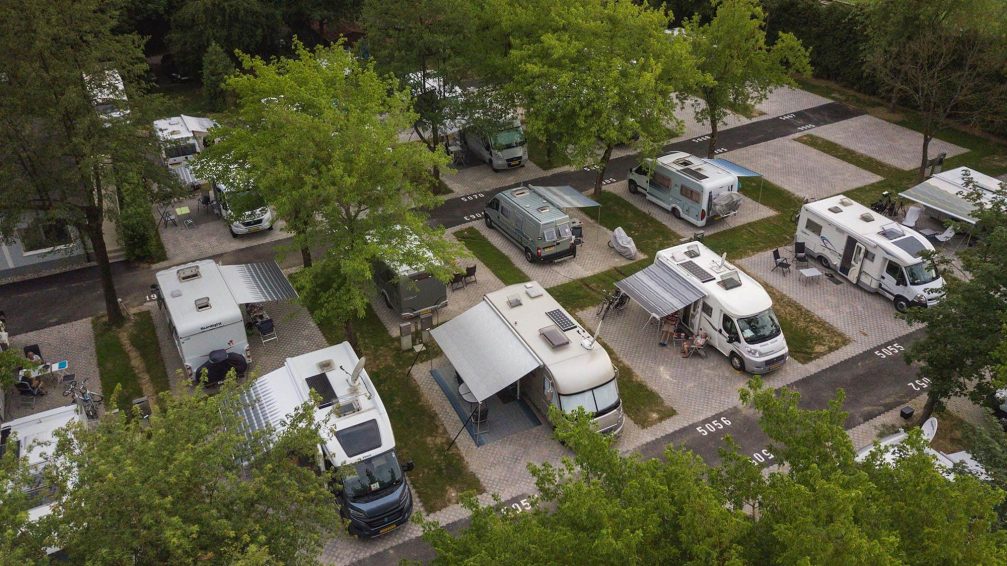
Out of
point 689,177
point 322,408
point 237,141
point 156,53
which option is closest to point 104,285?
point 237,141

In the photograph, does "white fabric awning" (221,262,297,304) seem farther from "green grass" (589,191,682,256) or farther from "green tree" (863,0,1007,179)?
→ "green tree" (863,0,1007,179)

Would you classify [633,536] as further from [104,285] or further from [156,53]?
[156,53]

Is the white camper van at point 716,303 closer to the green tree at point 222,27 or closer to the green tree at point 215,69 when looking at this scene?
the green tree at point 215,69

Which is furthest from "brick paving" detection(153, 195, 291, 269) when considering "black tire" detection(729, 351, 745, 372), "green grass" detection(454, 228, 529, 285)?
"black tire" detection(729, 351, 745, 372)

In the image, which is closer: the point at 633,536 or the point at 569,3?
the point at 633,536

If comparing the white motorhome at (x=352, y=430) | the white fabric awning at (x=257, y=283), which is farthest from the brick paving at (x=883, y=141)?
the white motorhome at (x=352, y=430)

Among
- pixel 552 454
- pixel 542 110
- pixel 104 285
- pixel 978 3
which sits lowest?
pixel 552 454

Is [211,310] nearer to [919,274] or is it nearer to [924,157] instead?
[919,274]
